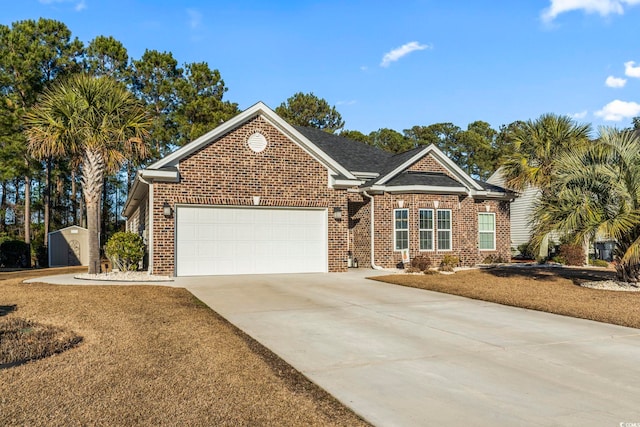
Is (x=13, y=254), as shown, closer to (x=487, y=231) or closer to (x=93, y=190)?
(x=93, y=190)

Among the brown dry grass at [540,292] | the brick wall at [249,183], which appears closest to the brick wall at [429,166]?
the brick wall at [249,183]

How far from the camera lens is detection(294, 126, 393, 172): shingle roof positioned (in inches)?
840

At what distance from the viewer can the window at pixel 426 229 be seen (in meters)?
18.9

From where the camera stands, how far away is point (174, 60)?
124ft

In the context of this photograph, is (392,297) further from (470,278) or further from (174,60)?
(174,60)

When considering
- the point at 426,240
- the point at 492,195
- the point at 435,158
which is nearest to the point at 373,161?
the point at 435,158

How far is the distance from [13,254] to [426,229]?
22605 mm

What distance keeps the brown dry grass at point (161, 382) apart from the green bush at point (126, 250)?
7.99 m

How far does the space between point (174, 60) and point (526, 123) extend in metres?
28.0

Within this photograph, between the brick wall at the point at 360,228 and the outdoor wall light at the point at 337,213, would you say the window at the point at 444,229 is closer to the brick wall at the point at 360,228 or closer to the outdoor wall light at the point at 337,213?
the brick wall at the point at 360,228

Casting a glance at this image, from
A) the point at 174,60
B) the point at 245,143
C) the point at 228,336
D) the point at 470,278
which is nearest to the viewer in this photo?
the point at 228,336

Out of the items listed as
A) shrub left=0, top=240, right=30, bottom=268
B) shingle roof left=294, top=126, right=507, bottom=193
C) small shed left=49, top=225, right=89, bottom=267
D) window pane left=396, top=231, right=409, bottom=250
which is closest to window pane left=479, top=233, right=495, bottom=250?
shingle roof left=294, top=126, right=507, bottom=193

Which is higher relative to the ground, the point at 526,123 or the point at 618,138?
the point at 526,123

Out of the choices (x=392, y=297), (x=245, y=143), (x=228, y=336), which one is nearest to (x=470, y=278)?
(x=392, y=297)
